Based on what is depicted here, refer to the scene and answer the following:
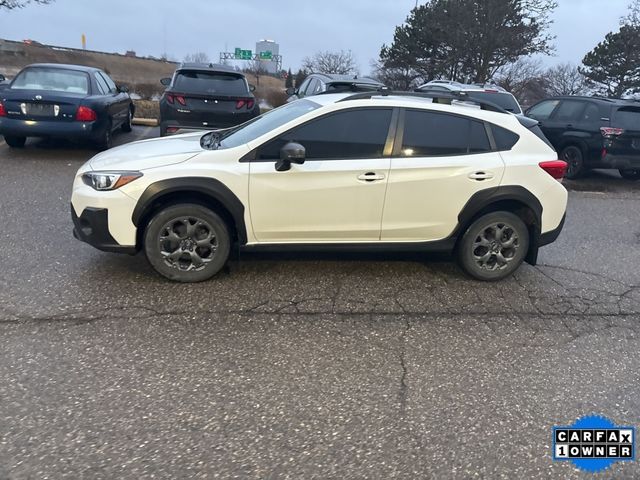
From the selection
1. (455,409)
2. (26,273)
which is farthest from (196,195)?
(455,409)

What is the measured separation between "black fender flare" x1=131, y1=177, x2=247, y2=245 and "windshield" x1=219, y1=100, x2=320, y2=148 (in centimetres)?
49

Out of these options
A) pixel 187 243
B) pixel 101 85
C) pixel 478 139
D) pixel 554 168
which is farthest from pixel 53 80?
pixel 554 168

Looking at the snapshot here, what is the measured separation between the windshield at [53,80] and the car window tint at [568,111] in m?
9.17

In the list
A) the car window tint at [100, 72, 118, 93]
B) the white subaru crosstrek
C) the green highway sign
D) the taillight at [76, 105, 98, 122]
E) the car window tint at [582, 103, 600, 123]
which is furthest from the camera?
the green highway sign

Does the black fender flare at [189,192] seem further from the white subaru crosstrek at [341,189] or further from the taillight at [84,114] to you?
the taillight at [84,114]

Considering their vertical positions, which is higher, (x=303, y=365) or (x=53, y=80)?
(x=53, y=80)

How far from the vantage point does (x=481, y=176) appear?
4566 mm

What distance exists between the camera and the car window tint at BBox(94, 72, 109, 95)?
32.1 feet

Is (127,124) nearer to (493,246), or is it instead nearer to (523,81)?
(493,246)

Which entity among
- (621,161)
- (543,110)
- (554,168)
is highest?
(543,110)

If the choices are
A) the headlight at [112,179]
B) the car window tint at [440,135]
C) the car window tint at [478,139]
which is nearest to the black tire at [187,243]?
the headlight at [112,179]

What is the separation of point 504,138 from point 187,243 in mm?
2951

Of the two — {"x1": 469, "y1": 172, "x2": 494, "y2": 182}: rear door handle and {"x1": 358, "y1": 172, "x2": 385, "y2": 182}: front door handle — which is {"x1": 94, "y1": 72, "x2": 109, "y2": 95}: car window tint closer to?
{"x1": 358, "y1": 172, "x2": 385, "y2": 182}: front door handle

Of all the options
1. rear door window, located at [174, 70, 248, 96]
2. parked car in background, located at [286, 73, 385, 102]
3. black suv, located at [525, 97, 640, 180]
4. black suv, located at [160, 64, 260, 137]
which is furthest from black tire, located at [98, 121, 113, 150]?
black suv, located at [525, 97, 640, 180]
